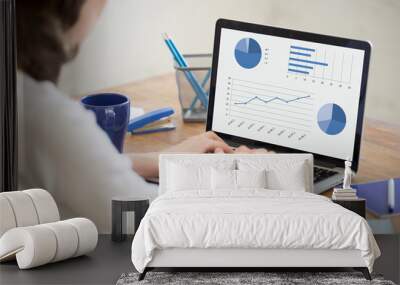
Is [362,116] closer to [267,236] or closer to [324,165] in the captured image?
[324,165]

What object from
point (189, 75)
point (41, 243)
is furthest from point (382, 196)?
point (41, 243)

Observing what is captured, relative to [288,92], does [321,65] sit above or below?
above

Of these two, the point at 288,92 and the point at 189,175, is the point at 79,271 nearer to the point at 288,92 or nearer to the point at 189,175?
the point at 189,175

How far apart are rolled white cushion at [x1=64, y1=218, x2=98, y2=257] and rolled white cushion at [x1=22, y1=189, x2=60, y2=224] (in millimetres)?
191

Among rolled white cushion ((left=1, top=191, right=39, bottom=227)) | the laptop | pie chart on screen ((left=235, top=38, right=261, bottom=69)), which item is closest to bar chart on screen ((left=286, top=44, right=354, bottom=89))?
the laptop

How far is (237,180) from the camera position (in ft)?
19.6

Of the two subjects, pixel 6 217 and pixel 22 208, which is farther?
pixel 22 208

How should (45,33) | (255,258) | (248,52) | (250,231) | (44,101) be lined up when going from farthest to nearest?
(44,101), (45,33), (248,52), (255,258), (250,231)

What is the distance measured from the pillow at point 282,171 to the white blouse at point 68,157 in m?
1.14

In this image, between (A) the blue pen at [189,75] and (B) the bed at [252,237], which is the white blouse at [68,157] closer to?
(A) the blue pen at [189,75]

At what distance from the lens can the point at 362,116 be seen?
6422 mm

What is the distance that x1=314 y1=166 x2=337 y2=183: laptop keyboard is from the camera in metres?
6.48

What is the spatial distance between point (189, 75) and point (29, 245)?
2.27 meters

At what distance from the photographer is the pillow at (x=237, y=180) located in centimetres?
594
